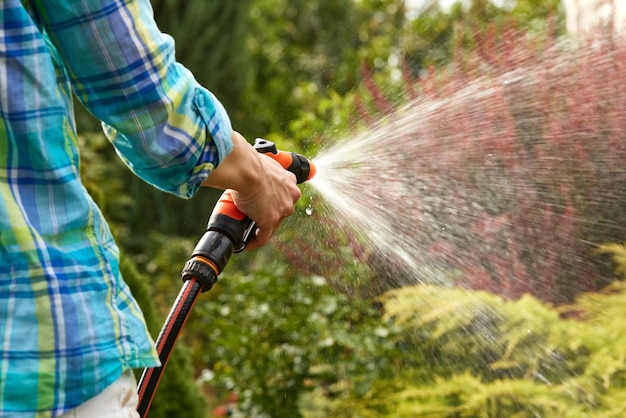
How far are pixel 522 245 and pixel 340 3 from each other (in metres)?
7.17

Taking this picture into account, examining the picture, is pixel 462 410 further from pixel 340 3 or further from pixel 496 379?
pixel 340 3

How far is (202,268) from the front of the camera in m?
1.43

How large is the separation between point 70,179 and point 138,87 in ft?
0.50

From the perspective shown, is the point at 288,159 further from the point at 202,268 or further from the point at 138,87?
the point at 138,87

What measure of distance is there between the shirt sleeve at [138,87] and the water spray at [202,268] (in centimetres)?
27

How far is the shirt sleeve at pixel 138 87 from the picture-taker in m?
1.06

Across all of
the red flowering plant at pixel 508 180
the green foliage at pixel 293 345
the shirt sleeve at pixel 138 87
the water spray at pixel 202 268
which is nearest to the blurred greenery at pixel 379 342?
the green foliage at pixel 293 345

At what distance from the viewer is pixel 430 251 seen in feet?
9.14

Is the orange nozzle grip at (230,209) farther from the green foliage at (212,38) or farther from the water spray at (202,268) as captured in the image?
the green foliage at (212,38)

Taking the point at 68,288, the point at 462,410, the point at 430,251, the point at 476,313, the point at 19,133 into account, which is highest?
the point at 19,133

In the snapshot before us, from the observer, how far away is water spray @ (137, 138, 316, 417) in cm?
136

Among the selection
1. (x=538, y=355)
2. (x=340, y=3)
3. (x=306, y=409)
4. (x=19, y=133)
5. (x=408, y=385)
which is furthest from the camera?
(x=340, y=3)

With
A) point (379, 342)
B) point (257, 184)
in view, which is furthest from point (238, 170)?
point (379, 342)

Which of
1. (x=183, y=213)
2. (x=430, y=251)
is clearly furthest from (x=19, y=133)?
(x=183, y=213)
